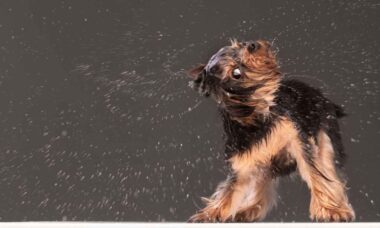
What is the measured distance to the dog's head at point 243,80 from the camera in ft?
5.09

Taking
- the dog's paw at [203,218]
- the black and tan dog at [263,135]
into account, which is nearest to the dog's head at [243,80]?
the black and tan dog at [263,135]

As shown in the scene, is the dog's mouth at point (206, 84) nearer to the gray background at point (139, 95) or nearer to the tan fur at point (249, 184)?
the tan fur at point (249, 184)

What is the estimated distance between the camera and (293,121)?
155 centimetres

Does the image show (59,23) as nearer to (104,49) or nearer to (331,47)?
(104,49)

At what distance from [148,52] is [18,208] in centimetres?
70

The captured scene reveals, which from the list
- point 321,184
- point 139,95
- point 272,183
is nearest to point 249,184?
point 272,183

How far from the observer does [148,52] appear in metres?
2.11

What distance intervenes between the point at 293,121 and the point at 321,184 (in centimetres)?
17

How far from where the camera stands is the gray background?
2.02m

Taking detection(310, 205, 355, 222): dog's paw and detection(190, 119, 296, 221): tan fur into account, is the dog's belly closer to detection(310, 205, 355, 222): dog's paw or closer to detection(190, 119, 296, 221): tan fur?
detection(190, 119, 296, 221): tan fur

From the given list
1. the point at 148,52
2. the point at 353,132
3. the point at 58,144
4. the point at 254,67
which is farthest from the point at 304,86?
the point at 58,144

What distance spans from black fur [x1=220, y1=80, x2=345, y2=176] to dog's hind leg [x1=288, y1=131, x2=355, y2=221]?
1 centimetres

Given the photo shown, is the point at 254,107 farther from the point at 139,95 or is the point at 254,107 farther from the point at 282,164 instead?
the point at 139,95

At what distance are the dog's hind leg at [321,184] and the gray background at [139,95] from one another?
1.34ft
